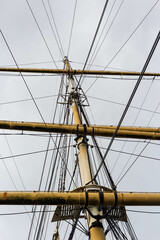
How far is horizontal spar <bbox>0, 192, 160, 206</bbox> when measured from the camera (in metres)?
3.99

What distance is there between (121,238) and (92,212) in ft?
4.56

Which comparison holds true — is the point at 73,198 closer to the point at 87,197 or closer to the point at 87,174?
the point at 87,197

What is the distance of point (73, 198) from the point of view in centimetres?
412

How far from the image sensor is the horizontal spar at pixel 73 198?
3994mm

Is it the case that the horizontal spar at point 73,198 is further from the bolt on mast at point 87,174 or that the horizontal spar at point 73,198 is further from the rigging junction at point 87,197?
the bolt on mast at point 87,174

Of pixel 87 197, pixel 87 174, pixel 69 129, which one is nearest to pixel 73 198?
pixel 87 197

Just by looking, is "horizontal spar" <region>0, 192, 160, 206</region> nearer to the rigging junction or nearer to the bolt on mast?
the rigging junction

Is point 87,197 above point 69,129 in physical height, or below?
below

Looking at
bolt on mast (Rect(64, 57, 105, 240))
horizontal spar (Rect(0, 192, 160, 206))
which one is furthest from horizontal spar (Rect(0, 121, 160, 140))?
horizontal spar (Rect(0, 192, 160, 206))

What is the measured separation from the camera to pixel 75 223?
4.96 metres

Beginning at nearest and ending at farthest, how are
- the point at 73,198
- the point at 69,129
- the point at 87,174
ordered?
the point at 73,198 < the point at 87,174 < the point at 69,129

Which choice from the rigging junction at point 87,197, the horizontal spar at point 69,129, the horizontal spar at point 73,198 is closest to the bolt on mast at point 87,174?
the rigging junction at point 87,197

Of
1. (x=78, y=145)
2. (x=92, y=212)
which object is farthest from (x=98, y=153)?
(x=92, y=212)

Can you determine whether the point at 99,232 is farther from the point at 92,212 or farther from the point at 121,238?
the point at 121,238
